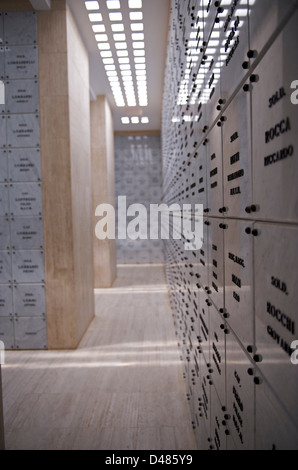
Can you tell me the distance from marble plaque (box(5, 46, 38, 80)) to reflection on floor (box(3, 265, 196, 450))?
10.5ft

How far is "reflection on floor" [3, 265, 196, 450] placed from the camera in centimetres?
309

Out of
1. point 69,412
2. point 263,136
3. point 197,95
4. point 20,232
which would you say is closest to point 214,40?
point 197,95

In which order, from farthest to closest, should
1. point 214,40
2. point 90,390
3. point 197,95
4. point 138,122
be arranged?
point 138,122 < point 90,390 < point 197,95 < point 214,40

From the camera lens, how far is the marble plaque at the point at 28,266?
5156 mm

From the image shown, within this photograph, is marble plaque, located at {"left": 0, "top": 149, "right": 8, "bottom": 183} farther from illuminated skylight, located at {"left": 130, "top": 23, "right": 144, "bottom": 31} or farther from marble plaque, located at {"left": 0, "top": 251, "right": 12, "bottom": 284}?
illuminated skylight, located at {"left": 130, "top": 23, "right": 144, "bottom": 31}

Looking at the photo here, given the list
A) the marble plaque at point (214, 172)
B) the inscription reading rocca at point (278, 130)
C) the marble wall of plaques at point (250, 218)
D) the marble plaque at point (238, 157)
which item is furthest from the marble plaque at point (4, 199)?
the inscription reading rocca at point (278, 130)

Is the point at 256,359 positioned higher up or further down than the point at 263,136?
further down

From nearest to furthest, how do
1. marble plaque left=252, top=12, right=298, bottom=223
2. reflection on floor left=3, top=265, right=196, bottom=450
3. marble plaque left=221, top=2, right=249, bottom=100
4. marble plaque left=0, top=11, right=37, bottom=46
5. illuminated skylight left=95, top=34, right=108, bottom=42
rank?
marble plaque left=252, top=12, right=298, bottom=223 < marble plaque left=221, top=2, right=249, bottom=100 < reflection on floor left=3, top=265, right=196, bottom=450 < marble plaque left=0, top=11, right=37, bottom=46 < illuminated skylight left=95, top=34, right=108, bottom=42

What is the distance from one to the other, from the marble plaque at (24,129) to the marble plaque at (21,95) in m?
0.08

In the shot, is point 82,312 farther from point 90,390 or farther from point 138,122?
point 138,122

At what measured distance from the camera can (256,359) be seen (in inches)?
46.1

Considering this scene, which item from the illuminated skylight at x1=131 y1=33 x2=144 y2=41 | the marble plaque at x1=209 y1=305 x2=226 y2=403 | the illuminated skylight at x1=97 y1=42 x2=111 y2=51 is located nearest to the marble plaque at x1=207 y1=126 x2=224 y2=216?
the marble plaque at x1=209 y1=305 x2=226 y2=403

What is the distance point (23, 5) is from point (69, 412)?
168 inches
